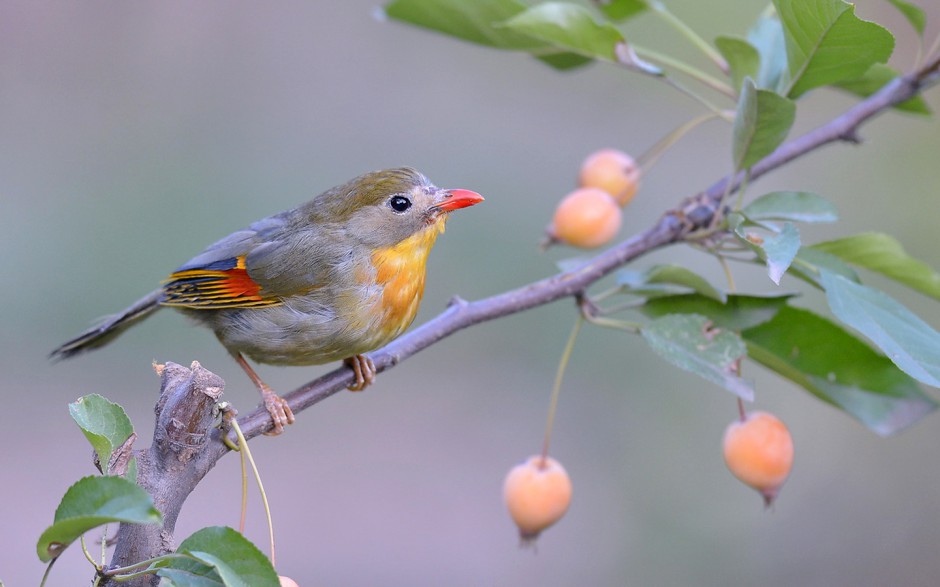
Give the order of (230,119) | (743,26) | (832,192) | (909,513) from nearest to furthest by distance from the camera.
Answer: (909,513) → (832,192) → (743,26) → (230,119)

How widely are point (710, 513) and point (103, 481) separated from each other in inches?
186

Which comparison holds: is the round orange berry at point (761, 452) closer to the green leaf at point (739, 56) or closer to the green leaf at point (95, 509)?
the green leaf at point (739, 56)

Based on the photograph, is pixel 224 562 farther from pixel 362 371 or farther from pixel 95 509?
pixel 362 371

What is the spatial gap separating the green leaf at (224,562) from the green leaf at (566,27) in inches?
64.5

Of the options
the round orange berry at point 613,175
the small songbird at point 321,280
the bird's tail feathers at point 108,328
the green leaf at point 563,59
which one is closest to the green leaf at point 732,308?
the round orange berry at point 613,175

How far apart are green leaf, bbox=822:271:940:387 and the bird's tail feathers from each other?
1935 millimetres

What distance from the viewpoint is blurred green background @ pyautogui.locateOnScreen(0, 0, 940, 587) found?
5.78 meters

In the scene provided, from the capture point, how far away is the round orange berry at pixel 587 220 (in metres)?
2.86

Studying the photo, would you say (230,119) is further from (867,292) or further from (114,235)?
(867,292)

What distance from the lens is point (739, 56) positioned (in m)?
2.69

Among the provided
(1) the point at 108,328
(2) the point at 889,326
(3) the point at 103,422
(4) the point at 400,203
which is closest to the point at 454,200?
(4) the point at 400,203

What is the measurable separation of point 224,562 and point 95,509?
218 mm

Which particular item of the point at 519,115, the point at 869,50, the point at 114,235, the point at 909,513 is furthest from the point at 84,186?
the point at 869,50

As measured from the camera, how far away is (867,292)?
7.40 feet
